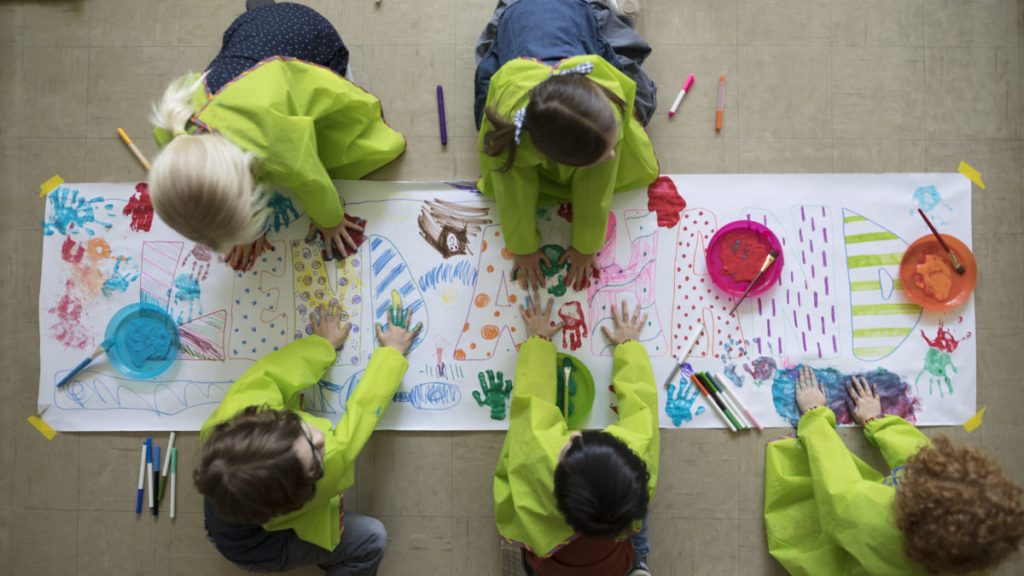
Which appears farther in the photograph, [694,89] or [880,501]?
[694,89]

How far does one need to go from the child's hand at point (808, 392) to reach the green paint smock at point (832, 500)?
0.02m

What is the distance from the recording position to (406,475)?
4.87ft

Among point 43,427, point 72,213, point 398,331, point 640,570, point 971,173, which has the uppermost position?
point 971,173

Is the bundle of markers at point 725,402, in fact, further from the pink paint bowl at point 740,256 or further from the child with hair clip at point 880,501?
the pink paint bowl at point 740,256

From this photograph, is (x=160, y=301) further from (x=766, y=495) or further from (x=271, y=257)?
(x=766, y=495)

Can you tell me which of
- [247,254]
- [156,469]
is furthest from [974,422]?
[156,469]

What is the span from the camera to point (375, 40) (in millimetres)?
1520

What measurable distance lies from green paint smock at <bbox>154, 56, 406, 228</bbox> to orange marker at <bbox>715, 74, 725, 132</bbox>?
745 millimetres

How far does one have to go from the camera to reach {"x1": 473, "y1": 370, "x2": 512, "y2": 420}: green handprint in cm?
146

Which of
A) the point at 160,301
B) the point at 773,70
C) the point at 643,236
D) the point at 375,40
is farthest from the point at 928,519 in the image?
the point at 160,301

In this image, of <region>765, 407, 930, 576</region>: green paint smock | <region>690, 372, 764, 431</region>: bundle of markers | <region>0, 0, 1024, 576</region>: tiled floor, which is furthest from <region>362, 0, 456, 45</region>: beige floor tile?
<region>765, 407, 930, 576</region>: green paint smock

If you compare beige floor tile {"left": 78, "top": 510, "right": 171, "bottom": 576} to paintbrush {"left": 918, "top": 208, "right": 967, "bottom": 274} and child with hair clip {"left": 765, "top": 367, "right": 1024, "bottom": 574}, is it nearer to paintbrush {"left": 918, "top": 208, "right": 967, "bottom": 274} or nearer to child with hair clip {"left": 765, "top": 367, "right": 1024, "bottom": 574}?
child with hair clip {"left": 765, "top": 367, "right": 1024, "bottom": 574}

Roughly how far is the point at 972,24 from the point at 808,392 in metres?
0.97

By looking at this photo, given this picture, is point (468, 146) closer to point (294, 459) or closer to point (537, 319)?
point (537, 319)
